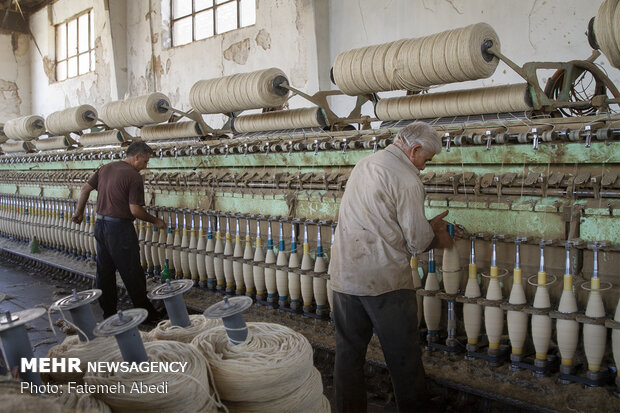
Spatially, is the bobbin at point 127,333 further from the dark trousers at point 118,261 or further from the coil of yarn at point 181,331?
the dark trousers at point 118,261

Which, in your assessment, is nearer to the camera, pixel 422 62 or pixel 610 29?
pixel 610 29

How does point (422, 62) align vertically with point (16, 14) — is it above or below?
below

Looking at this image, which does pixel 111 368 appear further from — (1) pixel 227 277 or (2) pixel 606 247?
(1) pixel 227 277

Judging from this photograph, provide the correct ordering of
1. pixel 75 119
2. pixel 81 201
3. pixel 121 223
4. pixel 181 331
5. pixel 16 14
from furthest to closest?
pixel 16 14 → pixel 75 119 → pixel 81 201 → pixel 121 223 → pixel 181 331

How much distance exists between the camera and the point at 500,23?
17.5ft

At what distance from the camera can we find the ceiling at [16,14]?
13.7 metres

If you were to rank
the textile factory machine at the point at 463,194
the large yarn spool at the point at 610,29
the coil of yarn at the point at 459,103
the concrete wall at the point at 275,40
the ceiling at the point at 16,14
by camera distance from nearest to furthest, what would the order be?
1. the large yarn spool at the point at 610,29
2. the textile factory machine at the point at 463,194
3. the coil of yarn at the point at 459,103
4. the concrete wall at the point at 275,40
5. the ceiling at the point at 16,14

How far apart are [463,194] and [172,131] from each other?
3.56 meters

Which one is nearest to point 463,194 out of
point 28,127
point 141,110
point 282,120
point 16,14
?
point 282,120

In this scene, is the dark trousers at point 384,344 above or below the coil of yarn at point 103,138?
below

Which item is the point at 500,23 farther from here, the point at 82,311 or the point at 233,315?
the point at 82,311

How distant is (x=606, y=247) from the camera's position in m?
2.90

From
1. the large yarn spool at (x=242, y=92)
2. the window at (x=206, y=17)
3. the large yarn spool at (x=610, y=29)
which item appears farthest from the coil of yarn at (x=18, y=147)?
the large yarn spool at (x=610, y=29)

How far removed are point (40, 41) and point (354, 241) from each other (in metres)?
13.6
